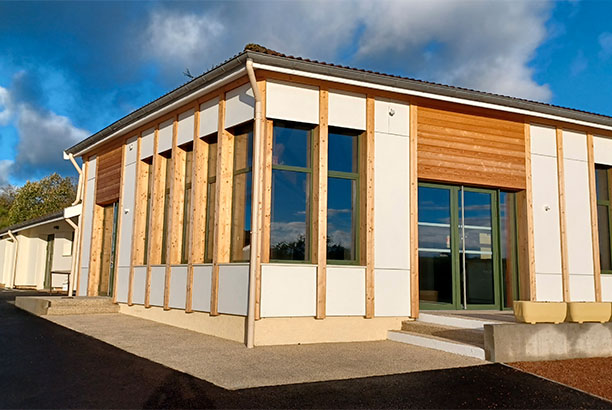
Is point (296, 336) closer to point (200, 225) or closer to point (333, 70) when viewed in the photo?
point (200, 225)

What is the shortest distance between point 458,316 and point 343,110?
3.71 metres

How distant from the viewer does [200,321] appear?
899 cm

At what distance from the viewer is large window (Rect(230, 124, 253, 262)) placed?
28.4 ft

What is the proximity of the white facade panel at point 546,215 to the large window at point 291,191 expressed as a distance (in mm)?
4440

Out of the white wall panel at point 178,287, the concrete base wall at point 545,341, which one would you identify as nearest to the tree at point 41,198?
the white wall panel at point 178,287

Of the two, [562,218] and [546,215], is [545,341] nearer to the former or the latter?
[546,215]

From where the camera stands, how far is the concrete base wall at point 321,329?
25.6ft

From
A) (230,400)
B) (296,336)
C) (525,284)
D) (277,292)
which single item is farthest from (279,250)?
(525,284)

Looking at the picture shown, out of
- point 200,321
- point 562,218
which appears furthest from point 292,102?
point 562,218

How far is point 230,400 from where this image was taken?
4.79m

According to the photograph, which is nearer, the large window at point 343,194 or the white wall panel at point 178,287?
the large window at point 343,194

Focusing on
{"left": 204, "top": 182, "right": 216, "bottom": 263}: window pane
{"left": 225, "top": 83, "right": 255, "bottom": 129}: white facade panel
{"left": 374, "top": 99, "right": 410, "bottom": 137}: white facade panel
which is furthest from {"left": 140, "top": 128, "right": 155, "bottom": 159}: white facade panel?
{"left": 374, "top": 99, "right": 410, "bottom": 137}: white facade panel

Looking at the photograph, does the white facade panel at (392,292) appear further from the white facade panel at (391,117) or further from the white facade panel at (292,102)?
the white facade panel at (292,102)

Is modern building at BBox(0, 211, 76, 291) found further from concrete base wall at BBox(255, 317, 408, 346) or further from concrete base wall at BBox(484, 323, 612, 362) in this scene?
concrete base wall at BBox(484, 323, 612, 362)
